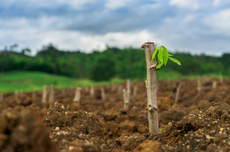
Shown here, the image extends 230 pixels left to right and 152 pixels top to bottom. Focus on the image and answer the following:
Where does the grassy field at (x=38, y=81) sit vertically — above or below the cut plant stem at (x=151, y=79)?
below

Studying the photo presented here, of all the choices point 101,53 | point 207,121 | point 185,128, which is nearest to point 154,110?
point 185,128

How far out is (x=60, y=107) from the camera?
465 centimetres

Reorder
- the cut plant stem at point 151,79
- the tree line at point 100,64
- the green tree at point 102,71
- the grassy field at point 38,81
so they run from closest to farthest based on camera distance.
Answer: the cut plant stem at point 151,79 → the grassy field at point 38,81 → the tree line at point 100,64 → the green tree at point 102,71

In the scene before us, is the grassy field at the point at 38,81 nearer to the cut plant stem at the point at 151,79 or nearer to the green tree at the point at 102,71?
the green tree at the point at 102,71

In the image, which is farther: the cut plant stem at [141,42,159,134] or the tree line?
the tree line

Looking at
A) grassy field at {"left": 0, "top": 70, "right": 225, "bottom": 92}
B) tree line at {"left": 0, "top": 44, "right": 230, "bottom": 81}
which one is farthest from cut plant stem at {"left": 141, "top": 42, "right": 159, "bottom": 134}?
tree line at {"left": 0, "top": 44, "right": 230, "bottom": 81}

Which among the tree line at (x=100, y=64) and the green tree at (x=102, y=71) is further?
the green tree at (x=102, y=71)

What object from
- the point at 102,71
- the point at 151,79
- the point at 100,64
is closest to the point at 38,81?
the point at 102,71

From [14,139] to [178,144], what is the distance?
8.55 feet

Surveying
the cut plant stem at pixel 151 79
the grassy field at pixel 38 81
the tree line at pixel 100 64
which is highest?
the tree line at pixel 100 64

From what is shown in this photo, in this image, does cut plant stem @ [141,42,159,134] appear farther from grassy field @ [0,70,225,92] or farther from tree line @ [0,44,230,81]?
tree line @ [0,44,230,81]

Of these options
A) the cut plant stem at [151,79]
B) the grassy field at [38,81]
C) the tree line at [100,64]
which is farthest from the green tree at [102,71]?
the cut plant stem at [151,79]

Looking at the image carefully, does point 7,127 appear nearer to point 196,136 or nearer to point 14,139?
point 14,139

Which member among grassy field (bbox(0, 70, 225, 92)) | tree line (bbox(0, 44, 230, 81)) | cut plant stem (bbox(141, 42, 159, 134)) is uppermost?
tree line (bbox(0, 44, 230, 81))
